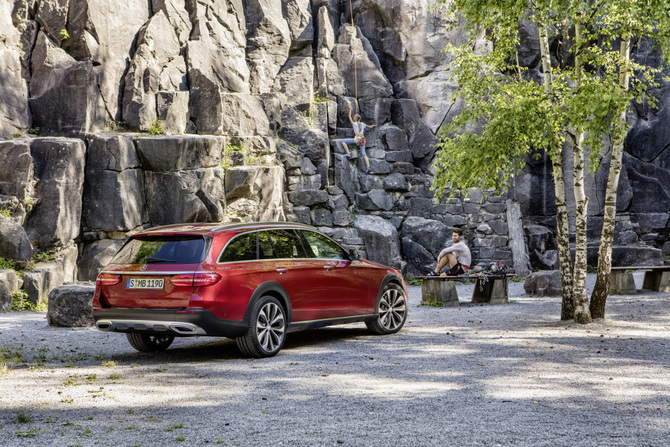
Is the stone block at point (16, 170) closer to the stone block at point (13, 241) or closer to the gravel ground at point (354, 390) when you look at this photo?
the stone block at point (13, 241)

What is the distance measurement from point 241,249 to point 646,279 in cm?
1309

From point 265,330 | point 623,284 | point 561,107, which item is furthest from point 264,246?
point 623,284

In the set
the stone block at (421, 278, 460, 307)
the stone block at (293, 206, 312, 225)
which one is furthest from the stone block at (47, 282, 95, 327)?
the stone block at (293, 206, 312, 225)

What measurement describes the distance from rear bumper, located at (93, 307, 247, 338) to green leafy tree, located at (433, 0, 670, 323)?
4.89m

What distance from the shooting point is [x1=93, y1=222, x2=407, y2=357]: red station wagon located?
745 cm

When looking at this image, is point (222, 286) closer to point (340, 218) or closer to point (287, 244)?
point (287, 244)

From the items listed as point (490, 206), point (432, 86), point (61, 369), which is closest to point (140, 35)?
point (432, 86)

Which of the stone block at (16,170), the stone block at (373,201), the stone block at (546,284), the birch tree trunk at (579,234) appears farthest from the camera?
the stone block at (373,201)

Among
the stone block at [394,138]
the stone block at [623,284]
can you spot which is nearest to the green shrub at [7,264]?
the stone block at [394,138]

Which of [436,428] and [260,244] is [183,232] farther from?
[436,428]

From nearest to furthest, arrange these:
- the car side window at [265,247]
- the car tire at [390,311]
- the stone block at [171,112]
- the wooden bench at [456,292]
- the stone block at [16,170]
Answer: the car side window at [265,247], the car tire at [390,311], the wooden bench at [456,292], the stone block at [16,170], the stone block at [171,112]

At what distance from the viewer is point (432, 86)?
24.7 m

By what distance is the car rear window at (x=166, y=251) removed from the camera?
7656mm

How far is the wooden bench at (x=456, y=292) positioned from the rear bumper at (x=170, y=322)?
24.5 feet
